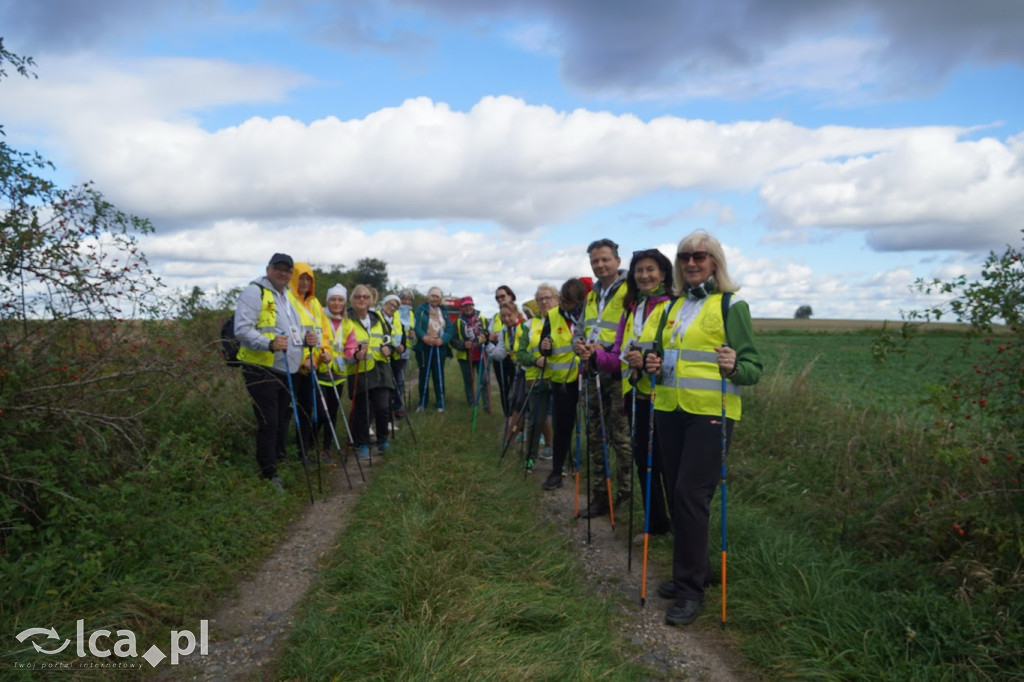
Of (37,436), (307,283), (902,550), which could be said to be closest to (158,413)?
(37,436)

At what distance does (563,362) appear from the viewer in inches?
286

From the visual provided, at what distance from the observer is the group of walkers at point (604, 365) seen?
4.27m

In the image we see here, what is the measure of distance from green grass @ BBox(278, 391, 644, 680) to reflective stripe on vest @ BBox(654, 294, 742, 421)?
1410mm

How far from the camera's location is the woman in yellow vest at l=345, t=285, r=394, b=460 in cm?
860

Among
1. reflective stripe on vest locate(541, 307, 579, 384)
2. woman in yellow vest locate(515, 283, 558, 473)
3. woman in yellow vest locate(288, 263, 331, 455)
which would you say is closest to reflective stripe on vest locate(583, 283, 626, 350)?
reflective stripe on vest locate(541, 307, 579, 384)

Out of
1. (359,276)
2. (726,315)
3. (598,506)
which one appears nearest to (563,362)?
(598,506)

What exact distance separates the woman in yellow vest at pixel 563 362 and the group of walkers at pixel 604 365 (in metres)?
0.02

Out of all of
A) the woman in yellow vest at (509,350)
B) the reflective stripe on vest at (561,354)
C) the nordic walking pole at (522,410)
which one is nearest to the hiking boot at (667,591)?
the reflective stripe on vest at (561,354)

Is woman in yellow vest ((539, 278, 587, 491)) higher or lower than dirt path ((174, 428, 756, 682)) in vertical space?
higher

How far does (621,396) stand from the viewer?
250 inches

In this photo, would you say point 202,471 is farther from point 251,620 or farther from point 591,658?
point 591,658

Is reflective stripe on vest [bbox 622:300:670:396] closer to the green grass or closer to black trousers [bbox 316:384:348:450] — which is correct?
the green grass

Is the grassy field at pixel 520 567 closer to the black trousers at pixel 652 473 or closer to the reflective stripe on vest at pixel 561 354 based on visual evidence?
the black trousers at pixel 652 473

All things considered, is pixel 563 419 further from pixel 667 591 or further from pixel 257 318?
pixel 257 318
